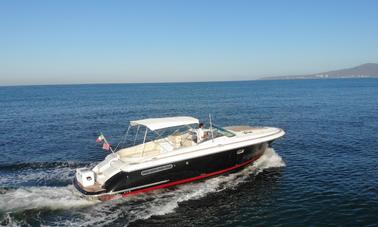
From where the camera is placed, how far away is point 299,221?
13.9 m

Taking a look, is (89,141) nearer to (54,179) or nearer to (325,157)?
(54,179)

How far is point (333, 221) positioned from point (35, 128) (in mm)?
34936

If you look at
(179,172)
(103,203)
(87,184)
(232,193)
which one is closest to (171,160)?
(179,172)

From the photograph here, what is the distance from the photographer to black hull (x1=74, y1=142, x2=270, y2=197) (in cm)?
1619

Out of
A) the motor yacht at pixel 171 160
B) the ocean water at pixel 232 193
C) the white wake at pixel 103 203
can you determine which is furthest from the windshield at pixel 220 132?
the white wake at pixel 103 203

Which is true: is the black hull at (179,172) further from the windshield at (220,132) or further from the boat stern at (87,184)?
the windshield at (220,132)

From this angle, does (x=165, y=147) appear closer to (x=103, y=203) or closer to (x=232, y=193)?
(x=232, y=193)

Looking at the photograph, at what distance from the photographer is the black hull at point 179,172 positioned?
637 inches

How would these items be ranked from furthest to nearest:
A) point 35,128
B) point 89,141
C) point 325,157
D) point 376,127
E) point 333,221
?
point 35,128 → point 376,127 → point 89,141 → point 325,157 → point 333,221

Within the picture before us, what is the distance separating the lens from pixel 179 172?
17.4m

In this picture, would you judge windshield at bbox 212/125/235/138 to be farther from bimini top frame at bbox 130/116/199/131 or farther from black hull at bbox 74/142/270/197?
bimini top frame at bbox 130/116/199/131

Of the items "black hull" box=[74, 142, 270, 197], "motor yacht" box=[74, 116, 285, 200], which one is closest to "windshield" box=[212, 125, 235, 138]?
"motor yacht" box=[74, 116, 285, 200]

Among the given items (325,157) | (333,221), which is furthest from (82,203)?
(325,157)

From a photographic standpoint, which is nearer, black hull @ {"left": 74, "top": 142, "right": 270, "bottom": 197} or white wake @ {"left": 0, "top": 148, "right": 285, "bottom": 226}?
white wake @ {"left": 0, "top": 148, "right": 285, "bottom": 226}
